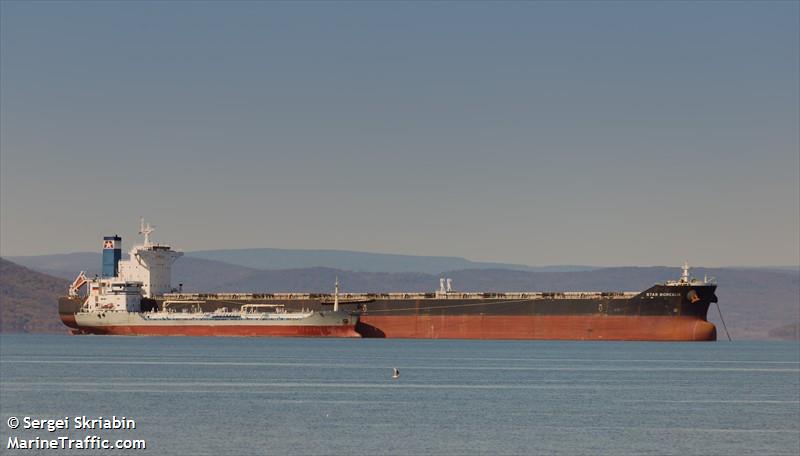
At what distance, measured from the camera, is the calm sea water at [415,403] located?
1614 inches

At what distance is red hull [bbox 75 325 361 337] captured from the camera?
106 meters

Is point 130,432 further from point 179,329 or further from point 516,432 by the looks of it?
point 179,329

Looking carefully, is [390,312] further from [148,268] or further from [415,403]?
[415,403]

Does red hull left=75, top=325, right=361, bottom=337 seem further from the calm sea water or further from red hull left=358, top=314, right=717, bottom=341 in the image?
the calm sea water

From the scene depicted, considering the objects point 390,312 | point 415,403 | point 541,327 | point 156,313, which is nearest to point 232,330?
point 156,313

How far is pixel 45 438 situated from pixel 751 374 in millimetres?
A: 47689

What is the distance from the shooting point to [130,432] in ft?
139

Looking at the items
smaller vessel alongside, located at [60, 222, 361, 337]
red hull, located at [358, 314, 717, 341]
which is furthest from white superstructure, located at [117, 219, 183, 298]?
red hull, located at [358, 314, 717, 341]

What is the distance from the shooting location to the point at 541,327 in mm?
102875

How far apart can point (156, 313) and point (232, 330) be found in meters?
7.57

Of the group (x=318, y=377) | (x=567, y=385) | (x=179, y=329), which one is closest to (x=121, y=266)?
(x=179, y=329)

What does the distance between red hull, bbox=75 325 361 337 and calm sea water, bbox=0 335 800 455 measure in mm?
20267

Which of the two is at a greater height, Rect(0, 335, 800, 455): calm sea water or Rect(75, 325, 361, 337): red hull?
Rect(75, 325, 361, 337): red hull

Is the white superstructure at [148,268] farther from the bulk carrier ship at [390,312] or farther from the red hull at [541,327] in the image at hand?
the red hull at [541,327]
